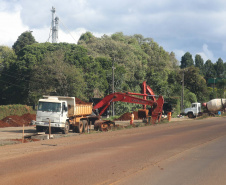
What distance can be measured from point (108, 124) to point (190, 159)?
701 inches

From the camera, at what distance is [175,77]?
3346 inches

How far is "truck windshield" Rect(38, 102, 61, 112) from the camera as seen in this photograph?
963 inches

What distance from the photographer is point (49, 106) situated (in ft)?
80.7

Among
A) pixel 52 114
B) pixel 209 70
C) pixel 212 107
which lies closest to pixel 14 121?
pixel 52 114

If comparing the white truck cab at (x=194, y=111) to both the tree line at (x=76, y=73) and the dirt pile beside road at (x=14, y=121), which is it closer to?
the tree line at (x=76, y=73)

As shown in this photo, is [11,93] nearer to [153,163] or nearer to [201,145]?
[201,145]

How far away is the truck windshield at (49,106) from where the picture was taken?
24.5m

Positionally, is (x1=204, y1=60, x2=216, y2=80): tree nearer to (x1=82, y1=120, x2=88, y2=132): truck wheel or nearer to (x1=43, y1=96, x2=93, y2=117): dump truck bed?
(x1=82, y1=120, x2=88, y2=132): truck wheel

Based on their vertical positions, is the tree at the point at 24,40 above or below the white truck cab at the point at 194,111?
above

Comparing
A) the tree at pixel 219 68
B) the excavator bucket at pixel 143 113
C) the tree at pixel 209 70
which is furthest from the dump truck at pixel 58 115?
the tree at pixel 219 68

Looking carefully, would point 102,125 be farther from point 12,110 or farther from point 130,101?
point 12,110

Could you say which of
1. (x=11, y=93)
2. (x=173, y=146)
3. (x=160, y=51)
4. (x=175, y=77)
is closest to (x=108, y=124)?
(x=173, y=146)

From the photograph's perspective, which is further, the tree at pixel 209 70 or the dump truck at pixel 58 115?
the tree at pixel 209 70

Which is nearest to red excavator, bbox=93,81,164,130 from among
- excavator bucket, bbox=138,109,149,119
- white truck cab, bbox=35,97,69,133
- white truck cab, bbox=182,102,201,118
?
excavator bucket, bbox=138,109,149,119
